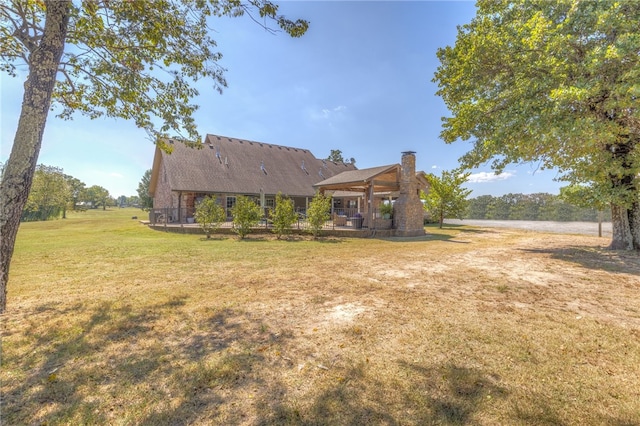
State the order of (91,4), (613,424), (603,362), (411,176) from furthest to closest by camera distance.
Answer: (411,176) → (91,4) → (603,362) → (613,424)

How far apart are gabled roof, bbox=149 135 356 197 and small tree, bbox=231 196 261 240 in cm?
801

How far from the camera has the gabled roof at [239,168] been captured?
20.5 meters

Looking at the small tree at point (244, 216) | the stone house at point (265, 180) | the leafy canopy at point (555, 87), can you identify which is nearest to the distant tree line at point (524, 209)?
the stone house at point (265, 180)

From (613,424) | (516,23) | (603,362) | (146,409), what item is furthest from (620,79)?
(146,409)

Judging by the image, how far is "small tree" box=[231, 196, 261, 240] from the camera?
13.2m

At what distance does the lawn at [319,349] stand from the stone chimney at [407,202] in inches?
379

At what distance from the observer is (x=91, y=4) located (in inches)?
190

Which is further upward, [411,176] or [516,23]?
[516,23]

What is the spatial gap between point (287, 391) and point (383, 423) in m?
0.84

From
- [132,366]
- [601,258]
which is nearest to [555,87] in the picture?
[601,258]

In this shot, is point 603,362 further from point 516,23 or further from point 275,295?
point 516,23

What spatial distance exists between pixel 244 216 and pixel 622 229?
1491cm

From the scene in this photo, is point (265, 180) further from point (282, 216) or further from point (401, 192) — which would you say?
point (401, 192)

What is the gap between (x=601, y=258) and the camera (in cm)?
867
